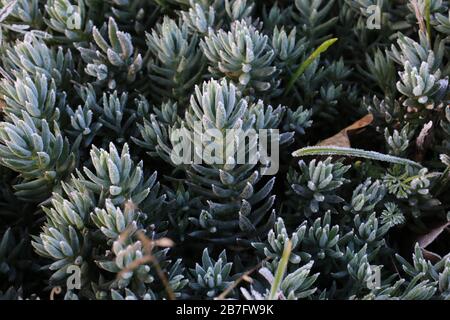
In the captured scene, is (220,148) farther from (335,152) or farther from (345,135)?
(345,135)

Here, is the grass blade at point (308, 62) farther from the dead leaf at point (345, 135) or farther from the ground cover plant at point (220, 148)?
the dead leaf at point (345, 135)

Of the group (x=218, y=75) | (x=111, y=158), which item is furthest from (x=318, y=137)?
(x=111, y=158)

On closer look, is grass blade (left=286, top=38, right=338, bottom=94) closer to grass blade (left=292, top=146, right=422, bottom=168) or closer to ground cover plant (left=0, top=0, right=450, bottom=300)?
ground cover plant (left=0, top=0, right=450, bottom=300)

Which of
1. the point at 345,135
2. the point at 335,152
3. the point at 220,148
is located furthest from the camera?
the point at 345,135

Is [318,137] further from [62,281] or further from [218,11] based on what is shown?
[62,281]

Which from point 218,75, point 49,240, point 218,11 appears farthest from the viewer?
point 218,11

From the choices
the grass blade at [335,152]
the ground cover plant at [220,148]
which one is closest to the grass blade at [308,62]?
the ground cover plant at [220,148]

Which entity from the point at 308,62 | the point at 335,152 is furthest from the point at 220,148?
the point at 308,62
